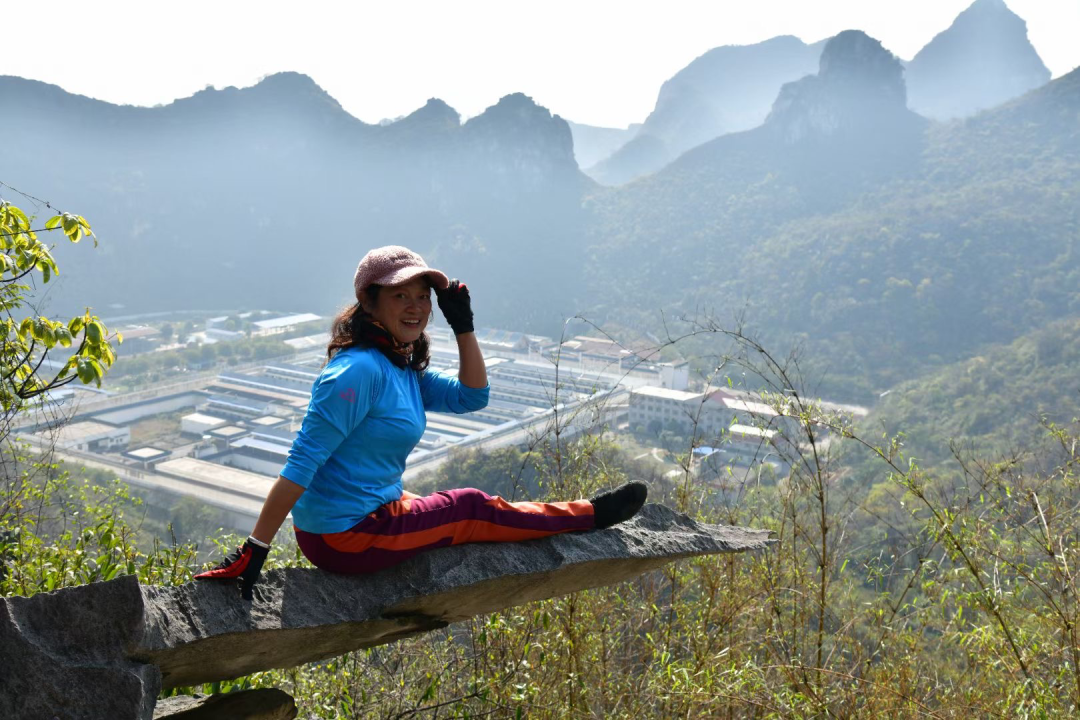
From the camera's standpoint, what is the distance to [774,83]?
75875mm

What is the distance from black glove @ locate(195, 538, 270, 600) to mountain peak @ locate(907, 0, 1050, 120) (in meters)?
60.3

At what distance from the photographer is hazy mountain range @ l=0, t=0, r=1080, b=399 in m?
24.7

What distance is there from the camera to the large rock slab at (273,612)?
55.1 inches

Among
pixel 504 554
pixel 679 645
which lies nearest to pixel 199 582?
pixel 504 554

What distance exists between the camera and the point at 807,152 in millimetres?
39750

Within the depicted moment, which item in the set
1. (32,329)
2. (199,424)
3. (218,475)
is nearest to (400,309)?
(32,329)

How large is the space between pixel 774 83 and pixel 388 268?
81.8m

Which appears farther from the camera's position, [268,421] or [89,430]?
[268,421]

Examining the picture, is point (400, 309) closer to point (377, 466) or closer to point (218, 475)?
point (377, 466)

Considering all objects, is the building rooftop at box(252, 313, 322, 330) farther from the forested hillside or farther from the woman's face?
the woman's face

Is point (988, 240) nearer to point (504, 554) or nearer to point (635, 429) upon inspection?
point (635, 429)

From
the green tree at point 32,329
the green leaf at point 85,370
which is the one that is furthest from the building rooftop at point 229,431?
the green leaf at point 85,370

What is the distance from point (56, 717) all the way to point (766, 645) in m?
1.99

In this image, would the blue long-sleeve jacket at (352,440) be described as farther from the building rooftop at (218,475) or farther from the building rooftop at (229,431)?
the building rooftop at (229,431)
